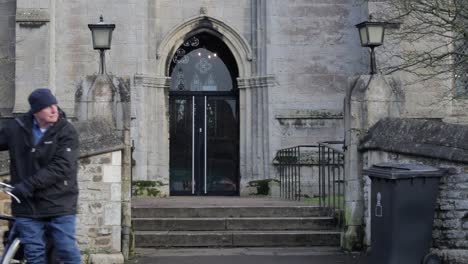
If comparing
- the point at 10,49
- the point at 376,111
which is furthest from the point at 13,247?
the point at 10,49

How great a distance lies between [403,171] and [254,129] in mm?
9683

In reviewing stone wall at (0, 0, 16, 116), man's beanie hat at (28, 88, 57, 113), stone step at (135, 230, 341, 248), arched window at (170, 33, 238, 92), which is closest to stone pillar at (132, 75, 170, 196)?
arched window at (170, 33, 238, 92)

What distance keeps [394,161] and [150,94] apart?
902 centimetres

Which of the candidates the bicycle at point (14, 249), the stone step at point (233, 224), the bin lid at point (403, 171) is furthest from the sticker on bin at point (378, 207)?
the bicycle at point (14, 249)

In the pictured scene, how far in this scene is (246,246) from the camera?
11.3 meters

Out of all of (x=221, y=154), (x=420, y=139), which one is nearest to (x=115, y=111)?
(x=420, y=139)

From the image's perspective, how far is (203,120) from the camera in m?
18.9

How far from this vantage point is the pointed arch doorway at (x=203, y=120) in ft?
61.5

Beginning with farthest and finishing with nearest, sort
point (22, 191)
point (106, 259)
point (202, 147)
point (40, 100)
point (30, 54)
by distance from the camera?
point (202, 147) → point (30, 54) → point (106, 259) → point (40, 100) → point (22, 191)

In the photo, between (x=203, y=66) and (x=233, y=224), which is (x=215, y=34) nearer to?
(x=203, y=66)

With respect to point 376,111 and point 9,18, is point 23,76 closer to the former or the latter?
point 9,18

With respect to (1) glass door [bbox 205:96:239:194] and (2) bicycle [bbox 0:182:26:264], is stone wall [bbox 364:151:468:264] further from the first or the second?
(1) glass door [bbox 205:96:239:194]

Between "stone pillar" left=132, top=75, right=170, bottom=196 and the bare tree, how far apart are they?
17.1 feet

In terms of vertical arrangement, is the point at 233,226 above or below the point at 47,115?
below
